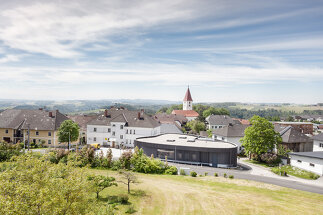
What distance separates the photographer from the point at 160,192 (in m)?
28.7

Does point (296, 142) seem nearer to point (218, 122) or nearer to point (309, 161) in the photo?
point (309, 161)

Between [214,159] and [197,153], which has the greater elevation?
[197,153]

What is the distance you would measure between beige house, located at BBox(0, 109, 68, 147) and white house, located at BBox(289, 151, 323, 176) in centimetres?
5979

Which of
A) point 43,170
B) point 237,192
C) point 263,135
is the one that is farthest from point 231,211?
point 263,135

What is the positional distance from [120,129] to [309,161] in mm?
47425

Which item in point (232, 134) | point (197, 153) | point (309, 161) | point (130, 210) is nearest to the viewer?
point (130, 210)

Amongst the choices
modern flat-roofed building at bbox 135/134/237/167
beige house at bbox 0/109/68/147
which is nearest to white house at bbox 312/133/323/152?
modern flat-roofed building at bbox 135/134/237/167

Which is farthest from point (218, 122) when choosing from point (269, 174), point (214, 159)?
point (269, 174)

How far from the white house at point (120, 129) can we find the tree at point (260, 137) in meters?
26.9

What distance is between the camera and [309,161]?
44938 millimetres

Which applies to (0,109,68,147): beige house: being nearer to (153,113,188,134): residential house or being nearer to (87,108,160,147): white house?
(87,108,160,147): white house

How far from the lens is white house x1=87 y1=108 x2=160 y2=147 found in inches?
2562

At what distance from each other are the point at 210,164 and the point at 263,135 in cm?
1518

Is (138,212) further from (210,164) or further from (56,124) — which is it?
(56,124)
